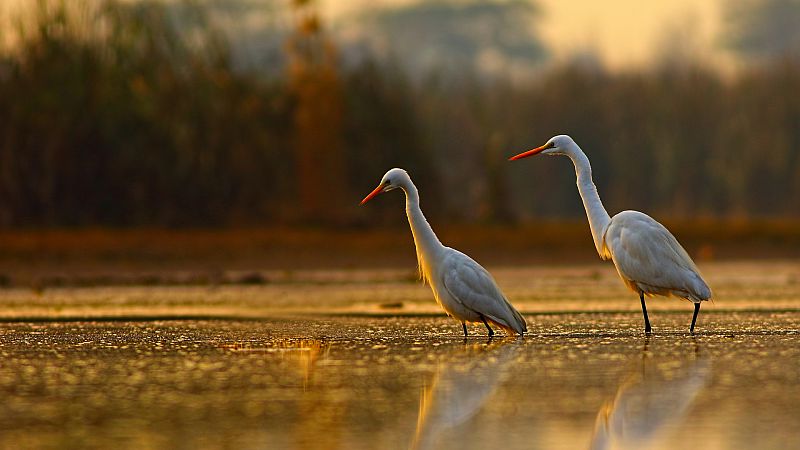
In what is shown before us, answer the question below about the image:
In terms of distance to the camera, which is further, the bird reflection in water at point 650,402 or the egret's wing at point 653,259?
the egret's wing at point 653,259

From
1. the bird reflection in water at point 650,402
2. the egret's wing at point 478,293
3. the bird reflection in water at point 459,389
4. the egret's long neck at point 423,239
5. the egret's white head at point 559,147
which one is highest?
the egret's white head at point 559,147

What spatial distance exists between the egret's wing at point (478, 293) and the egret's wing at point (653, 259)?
3.35ft

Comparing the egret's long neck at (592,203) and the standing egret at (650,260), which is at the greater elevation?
the egret's long neck at (592,203)

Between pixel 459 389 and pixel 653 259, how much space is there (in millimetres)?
3529

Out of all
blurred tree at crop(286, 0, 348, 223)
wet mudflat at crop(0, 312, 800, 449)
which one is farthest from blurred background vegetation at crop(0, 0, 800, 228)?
wet mudflat at crop(0, 312, 800, 449)

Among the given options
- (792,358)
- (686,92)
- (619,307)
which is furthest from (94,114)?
(686,92)

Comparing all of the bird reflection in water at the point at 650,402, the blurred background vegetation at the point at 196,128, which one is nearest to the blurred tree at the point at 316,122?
the blurred background vegetation at the point at 196,128

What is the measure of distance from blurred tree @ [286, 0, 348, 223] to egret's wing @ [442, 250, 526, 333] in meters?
10.0

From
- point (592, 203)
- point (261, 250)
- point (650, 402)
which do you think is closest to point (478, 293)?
point (592, 203)

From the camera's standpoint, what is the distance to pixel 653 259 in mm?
10047

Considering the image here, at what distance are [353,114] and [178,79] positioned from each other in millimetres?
2763

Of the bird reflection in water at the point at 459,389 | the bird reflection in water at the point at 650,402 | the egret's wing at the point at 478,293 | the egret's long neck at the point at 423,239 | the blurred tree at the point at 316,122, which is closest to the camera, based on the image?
the bird reflection in water at the point at 650,402

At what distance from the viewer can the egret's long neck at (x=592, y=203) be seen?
1058cm

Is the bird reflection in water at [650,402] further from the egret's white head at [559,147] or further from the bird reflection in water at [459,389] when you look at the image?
the egret's white head at [559,147]
